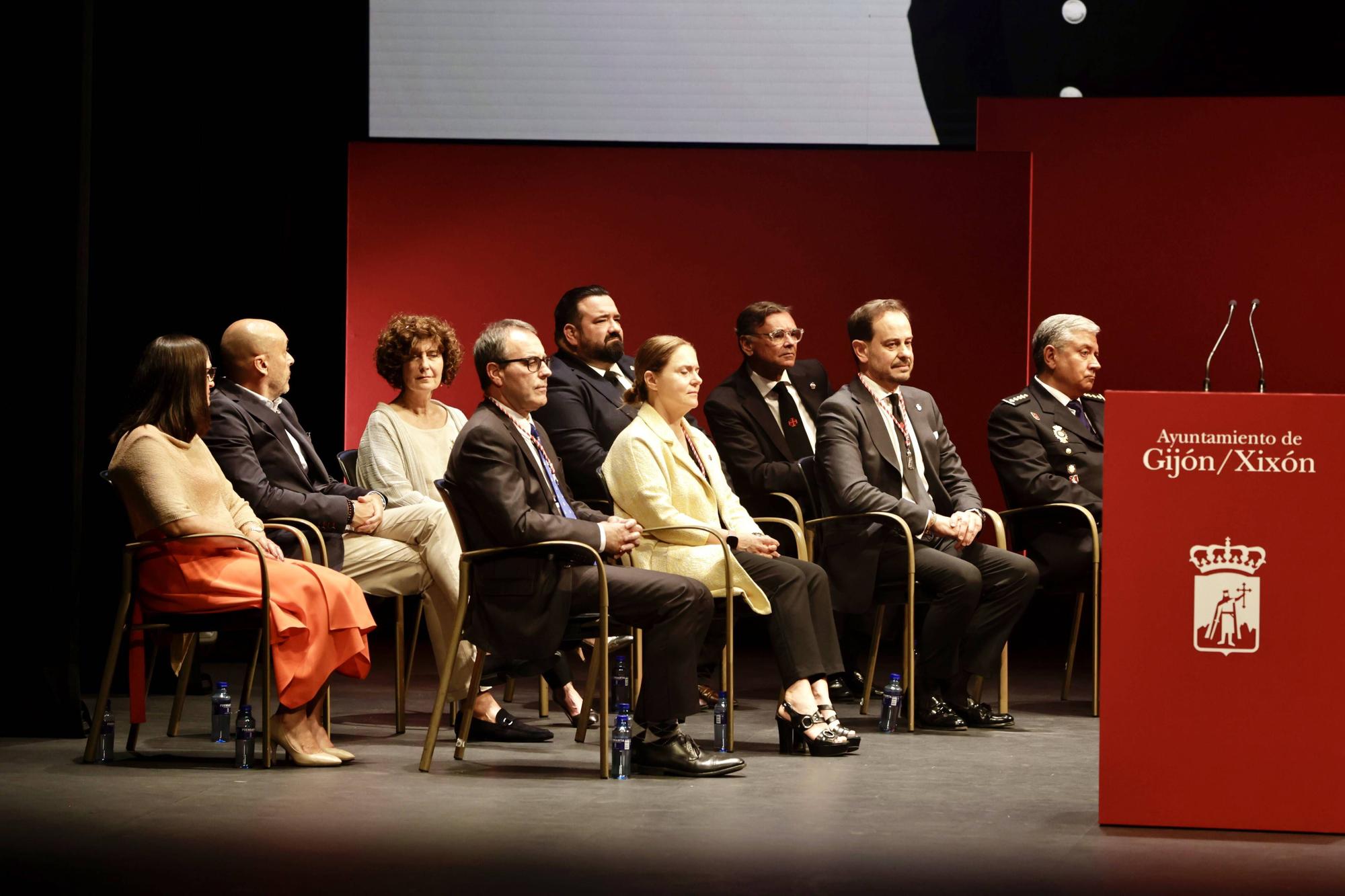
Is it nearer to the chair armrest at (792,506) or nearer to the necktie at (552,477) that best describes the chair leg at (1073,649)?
the chair armrest at (792,506)

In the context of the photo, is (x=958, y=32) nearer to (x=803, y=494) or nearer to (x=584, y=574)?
(x=803, y=494)

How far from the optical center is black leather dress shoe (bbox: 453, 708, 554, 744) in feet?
15.4

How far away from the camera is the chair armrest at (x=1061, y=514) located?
5.23 metres

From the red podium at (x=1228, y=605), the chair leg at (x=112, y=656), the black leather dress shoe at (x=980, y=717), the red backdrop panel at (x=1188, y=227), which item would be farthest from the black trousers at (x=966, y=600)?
the red backdrop panel at (x=1188, y=227)

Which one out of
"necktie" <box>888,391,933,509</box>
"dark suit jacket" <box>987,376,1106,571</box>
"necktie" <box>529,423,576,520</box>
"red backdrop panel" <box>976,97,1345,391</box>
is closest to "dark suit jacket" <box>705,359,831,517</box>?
"necktie" <box>888,391,933,509</box>

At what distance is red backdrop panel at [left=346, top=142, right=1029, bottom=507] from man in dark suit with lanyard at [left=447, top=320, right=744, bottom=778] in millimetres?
3200

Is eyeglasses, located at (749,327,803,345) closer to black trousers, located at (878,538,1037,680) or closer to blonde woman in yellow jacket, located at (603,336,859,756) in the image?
black trousers, located at (878,538,1037,680)

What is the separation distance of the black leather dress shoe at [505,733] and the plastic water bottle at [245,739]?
67 cm

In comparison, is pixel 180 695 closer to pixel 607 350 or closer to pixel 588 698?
pixel 588 698

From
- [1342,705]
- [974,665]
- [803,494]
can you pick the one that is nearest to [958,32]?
[803,494]

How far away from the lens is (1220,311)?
717 cm

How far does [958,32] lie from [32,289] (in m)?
4.17

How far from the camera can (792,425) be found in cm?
580

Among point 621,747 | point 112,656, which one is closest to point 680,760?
point 621,747
